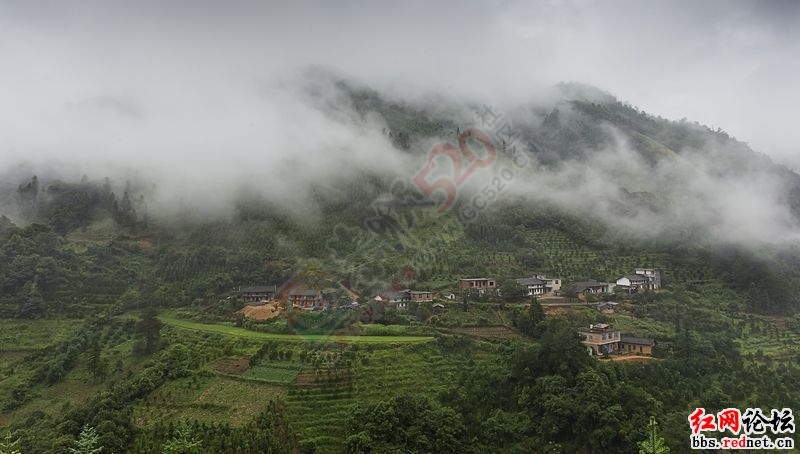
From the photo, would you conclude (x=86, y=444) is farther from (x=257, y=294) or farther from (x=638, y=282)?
(x=638, y=282)

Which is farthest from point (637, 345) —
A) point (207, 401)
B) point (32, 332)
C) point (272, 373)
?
point (32, 332)

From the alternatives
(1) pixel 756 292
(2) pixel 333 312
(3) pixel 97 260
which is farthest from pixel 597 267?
(3) pixel 97 260

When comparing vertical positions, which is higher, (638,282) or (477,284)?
(638,282)

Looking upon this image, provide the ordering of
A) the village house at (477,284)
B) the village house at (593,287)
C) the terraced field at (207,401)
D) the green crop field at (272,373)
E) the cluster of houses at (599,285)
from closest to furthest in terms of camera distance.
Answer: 1. the terraced field at (207,401)
2. the green crop field at (272,373)
3. the village house at (593,287)
4. the cluster of houses at (599,285)
5. the village house at (477,284)

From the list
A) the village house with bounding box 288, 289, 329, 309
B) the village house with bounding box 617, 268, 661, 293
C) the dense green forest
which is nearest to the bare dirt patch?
the dense green forest

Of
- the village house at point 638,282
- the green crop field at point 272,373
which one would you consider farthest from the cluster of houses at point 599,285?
the green crop field at point 272,373

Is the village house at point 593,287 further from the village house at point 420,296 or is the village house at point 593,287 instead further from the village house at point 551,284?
the village house at point 420,296

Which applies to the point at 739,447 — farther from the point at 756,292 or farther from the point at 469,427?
the point at 756,292
